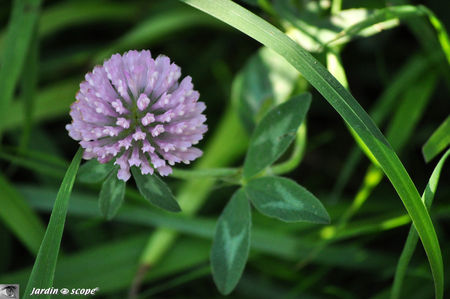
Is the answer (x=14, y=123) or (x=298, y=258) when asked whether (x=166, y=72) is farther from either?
(x=14, y=123)

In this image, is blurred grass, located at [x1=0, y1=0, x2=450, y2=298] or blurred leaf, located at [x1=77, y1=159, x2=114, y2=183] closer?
blurred leaf, located at [x1=77, y1=159, x2=114, y2=183]

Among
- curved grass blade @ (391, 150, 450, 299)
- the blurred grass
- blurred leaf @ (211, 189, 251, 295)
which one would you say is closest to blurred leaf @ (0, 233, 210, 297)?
the blurred grass

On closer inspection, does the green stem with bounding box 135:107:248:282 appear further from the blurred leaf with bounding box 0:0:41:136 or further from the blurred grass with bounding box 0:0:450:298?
the blurred leaf with bounding box 0:0:41:136

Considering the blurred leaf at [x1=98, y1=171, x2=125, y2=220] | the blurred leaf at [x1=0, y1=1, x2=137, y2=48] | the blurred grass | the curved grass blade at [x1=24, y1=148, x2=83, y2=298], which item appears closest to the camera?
the curved grass blade at [x1=24, y1=148, x2=83, y2=298]

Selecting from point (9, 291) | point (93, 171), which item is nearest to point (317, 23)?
point (93, 171)

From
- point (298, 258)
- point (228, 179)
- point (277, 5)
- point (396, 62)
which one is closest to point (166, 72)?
point (228, 179)

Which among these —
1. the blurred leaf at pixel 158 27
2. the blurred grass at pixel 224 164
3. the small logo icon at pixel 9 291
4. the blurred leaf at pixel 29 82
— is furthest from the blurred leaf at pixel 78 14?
the small logo icon at pixel 9 291
